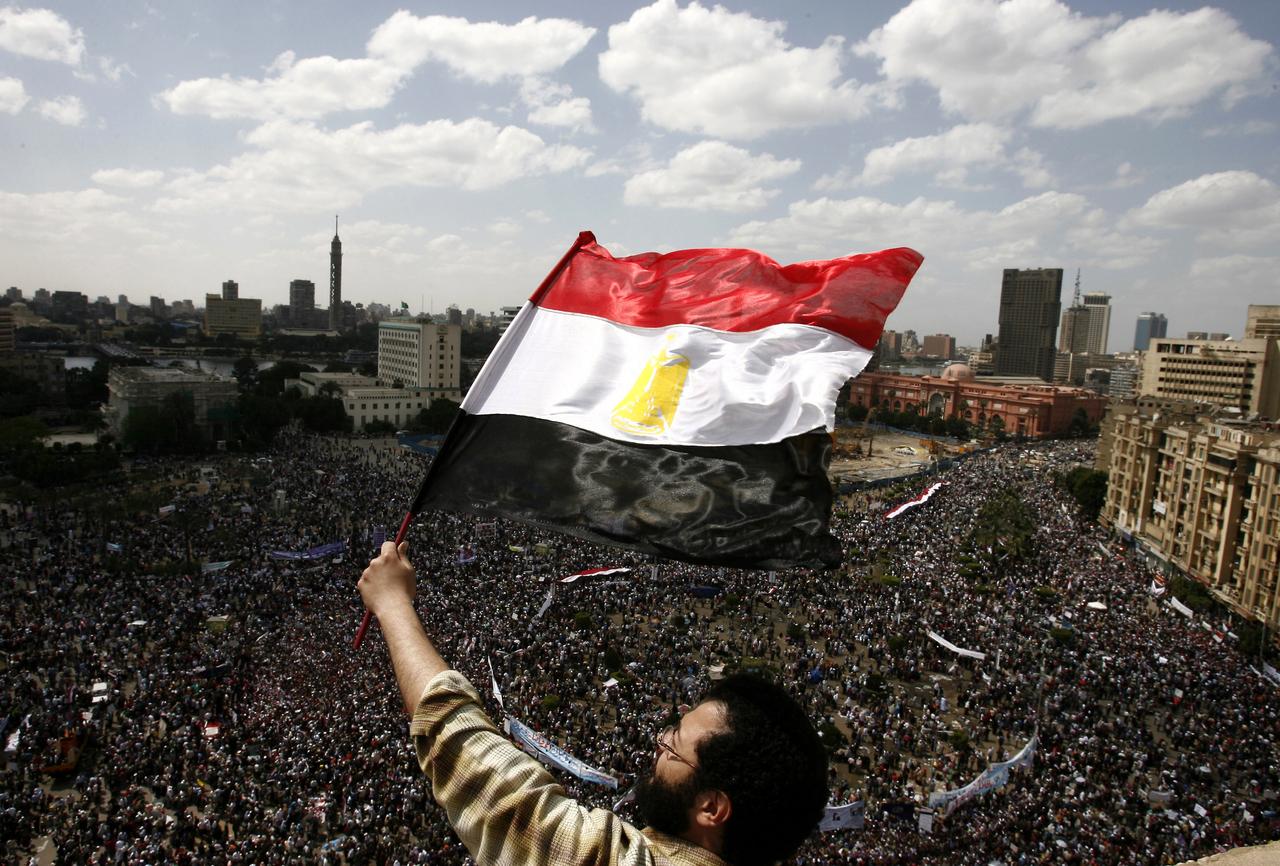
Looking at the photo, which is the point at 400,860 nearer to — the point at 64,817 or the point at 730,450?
the point at 64,817

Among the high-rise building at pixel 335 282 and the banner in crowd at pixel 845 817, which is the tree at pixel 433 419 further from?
the high-rise building at pixel 335 282

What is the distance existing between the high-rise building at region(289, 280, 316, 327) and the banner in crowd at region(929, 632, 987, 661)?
585 ft

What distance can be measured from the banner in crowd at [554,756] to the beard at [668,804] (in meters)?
12.0

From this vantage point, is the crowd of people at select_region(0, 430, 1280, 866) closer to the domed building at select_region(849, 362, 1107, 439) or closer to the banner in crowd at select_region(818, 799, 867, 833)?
the banner in crowd at select_region(818, 799, 867, 833)

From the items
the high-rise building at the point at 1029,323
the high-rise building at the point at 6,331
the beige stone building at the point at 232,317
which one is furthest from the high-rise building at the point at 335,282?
the high-rise building at the point at 1029,323

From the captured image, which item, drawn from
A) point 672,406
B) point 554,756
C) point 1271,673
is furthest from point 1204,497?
point 672,406

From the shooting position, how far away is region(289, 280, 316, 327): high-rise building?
175625mm

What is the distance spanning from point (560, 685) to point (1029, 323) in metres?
156

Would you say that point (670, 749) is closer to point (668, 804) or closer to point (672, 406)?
point (668, 804)

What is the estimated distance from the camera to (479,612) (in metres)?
19.6

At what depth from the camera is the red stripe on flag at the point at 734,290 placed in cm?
444

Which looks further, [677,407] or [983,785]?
[983,785]

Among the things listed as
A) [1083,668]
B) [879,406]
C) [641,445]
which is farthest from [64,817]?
[879,406]

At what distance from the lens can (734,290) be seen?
4.78 metres
